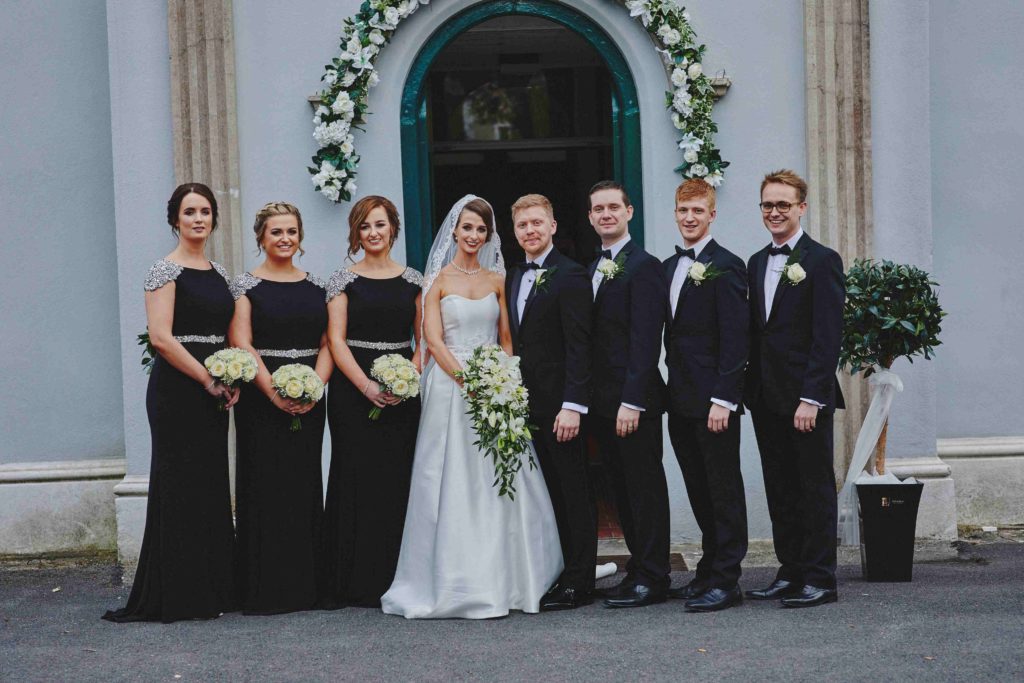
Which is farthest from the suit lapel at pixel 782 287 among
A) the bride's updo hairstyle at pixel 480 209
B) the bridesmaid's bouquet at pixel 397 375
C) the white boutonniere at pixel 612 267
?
the bridesmaid's bouquet at pixel 397 375

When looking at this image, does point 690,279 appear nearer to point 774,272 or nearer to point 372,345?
point 774,272

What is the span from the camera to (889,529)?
20.9 ft

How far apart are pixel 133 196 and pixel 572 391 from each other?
3.44 m

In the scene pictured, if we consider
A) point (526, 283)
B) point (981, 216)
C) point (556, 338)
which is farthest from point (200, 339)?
point (981, 216)

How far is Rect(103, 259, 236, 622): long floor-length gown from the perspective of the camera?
5824 mm

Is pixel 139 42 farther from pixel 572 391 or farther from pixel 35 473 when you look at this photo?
pixel 572 391

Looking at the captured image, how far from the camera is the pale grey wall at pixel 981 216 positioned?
26.5ft

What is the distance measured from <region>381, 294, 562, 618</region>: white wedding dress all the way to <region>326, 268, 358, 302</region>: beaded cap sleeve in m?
0.48

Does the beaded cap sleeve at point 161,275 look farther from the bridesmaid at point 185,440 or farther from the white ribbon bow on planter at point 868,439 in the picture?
the white ribbon bow on planter at point 868,439

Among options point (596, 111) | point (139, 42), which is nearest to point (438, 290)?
point (139, 42)

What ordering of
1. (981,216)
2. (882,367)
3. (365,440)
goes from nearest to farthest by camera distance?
(365,440) → (882,367) → (981,216)

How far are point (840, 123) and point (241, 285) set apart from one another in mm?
3927

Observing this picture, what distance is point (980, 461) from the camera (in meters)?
8.01

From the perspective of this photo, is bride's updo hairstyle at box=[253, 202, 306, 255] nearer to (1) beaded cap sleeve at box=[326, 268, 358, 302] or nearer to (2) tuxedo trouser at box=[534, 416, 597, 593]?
(1) beaded cap sleeve at box=[326, 268, 358, 302]
